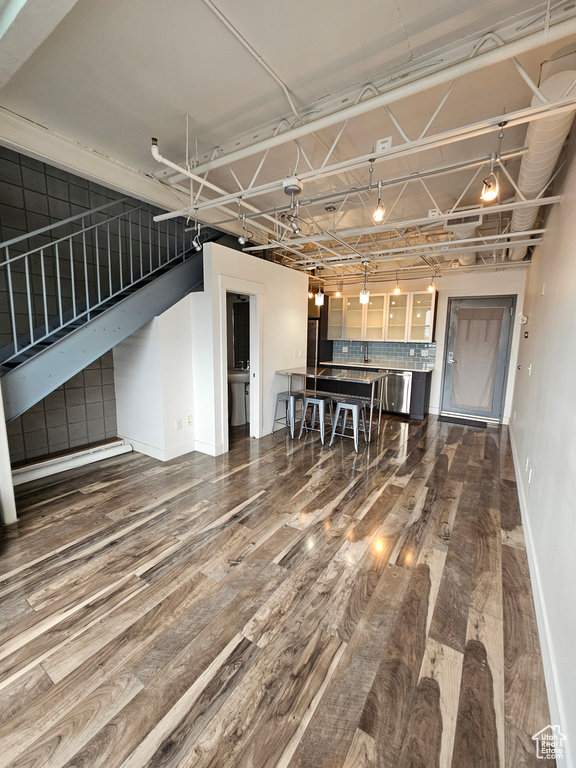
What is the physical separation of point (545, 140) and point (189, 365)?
13.1 feet

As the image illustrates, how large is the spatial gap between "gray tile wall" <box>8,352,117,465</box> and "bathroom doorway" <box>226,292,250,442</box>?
1762mm

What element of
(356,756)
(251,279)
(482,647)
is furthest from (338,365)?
(356,756)

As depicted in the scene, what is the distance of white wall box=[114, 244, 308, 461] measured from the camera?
389 cm

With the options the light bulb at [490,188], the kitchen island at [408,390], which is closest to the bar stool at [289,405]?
the kitchen island at [408,390]

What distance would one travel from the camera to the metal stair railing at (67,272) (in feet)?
9.98

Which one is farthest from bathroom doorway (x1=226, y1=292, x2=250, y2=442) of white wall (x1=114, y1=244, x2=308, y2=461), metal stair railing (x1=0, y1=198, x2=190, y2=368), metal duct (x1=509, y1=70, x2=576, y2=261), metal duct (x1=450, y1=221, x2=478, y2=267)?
metal duct (x1=509, y1=70, x2=576, y2=261)

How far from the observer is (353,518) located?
9.34 ft

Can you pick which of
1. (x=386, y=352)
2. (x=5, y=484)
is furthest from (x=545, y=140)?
(x=386, y=352)

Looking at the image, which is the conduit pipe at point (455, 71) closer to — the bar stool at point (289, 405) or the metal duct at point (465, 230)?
the metal duct at point (465, 230)

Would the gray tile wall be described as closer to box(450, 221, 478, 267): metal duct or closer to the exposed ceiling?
the exposed ceiling

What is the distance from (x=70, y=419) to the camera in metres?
3.96

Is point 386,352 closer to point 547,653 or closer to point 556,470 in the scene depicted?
point 556,470

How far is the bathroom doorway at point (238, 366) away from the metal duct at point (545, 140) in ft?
12.3

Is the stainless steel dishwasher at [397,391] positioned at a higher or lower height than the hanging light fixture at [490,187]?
lower
